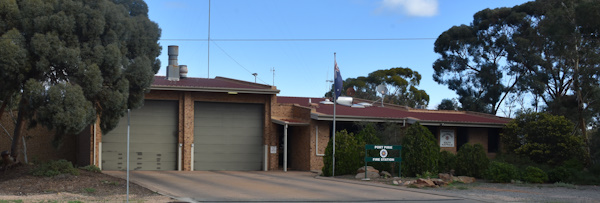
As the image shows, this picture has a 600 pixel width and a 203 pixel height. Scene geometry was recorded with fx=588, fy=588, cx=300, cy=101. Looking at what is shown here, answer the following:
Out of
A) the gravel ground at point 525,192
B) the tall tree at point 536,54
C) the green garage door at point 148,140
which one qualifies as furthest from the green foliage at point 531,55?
the green garage door at point 148,140

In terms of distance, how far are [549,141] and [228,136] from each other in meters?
14.5

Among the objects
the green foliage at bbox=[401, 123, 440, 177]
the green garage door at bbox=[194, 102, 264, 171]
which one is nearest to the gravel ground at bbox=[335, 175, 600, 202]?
the green foliage at bbox=[401, 123, 440, 177]

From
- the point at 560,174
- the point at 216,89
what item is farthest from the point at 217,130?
the point at 560,174

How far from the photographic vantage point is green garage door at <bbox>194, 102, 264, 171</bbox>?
90.6 feet

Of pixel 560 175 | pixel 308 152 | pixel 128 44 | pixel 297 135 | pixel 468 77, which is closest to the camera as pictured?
pixel 128 44

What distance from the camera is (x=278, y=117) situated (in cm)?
2861

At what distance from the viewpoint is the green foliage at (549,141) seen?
24.9 metres

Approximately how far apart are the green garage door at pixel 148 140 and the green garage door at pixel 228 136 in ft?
3.74

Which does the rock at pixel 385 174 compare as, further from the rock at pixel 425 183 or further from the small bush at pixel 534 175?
the small bush at pixel 534 175

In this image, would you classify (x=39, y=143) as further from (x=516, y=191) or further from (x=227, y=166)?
(x=516, y=191)

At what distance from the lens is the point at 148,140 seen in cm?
2700

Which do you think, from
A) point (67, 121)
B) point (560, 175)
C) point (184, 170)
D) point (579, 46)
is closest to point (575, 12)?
point (579, 46)

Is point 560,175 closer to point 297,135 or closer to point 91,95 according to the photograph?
point 297,135

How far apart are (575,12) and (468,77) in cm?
2098
